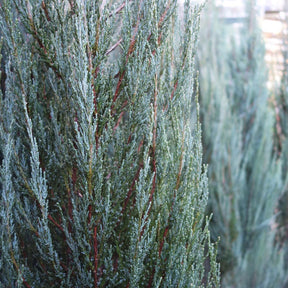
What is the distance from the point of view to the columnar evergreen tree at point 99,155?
5.79ft

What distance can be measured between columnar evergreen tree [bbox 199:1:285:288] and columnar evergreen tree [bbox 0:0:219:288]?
1.79 metres

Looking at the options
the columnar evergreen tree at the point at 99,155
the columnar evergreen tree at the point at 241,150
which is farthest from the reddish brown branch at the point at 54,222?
the columnar evergreen tree at the point at 241,150

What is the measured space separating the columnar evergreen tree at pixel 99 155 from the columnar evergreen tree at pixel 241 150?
1.79 meters

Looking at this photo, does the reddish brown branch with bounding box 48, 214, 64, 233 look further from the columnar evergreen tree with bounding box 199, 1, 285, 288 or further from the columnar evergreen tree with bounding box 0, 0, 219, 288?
the columnar evergreen tree with bounding box 199, 1, 285, 288

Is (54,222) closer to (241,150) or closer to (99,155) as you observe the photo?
(99,155)

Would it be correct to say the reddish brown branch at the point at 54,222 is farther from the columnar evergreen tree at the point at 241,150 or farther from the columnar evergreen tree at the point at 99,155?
the columnar evergreen tree at the point at 241,150

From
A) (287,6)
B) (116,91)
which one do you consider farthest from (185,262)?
(287,6)

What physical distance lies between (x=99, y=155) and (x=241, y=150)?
2.86 metres

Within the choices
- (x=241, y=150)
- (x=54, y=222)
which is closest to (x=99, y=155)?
(x=54, y=222)

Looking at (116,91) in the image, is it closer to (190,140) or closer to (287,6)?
(190,140)

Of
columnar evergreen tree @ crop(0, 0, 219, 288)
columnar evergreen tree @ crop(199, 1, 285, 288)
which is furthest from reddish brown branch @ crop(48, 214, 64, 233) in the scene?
columnar evergreen tree @ crop(199, 1, 285, 288)

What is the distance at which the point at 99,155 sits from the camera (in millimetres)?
1751

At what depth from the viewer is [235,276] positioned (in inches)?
146

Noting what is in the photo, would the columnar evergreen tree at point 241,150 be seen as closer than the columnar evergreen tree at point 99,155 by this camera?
No
